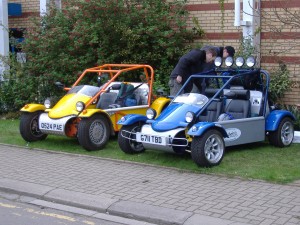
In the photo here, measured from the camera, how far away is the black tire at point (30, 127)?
448 inches

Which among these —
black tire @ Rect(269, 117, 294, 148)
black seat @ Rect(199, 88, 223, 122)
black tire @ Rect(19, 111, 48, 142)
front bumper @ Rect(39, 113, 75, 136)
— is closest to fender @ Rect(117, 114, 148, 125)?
black seat @ Rect(199, 88, 223, 122)

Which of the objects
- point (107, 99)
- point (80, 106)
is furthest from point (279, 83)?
point (80, 106)

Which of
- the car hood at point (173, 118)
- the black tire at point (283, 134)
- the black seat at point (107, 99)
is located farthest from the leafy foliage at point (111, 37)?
the car hood at point (173, 118)

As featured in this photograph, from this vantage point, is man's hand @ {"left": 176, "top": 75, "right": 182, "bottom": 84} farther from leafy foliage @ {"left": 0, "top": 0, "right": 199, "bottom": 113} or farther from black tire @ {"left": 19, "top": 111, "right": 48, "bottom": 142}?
black tire @ {"left": 19, "top": 111, "right": 48, "bottom": 142}

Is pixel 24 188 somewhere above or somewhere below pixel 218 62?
below

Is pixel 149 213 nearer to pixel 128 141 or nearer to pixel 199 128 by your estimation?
pixel 199 128

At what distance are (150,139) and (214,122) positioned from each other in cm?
107

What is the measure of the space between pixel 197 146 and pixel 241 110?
1865 millimetres

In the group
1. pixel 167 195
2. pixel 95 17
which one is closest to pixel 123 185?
pixel 167 195

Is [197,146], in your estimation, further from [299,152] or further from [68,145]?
[68,145]

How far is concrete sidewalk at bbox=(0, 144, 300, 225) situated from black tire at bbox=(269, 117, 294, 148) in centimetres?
233

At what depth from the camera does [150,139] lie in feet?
30.8

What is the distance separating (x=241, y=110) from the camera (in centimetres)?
1049

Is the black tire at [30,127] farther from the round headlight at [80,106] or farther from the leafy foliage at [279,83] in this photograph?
the leafy foliage at [279,83]
